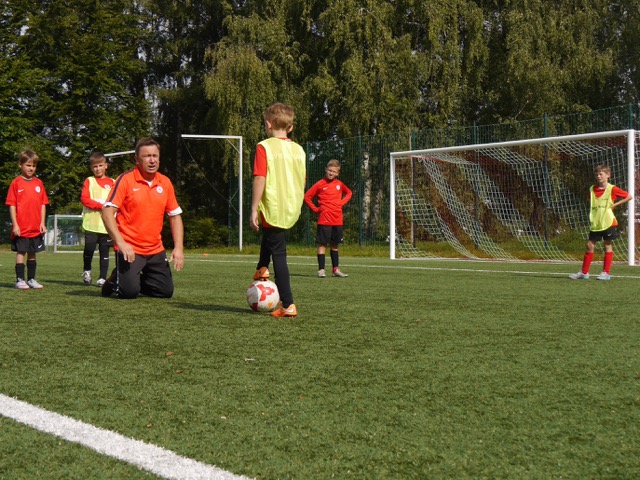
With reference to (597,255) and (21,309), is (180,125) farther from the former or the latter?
(21,309)

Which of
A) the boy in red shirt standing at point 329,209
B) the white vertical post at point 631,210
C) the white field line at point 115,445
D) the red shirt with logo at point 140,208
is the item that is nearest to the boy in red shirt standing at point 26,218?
the red shirt with logo at point 140,208

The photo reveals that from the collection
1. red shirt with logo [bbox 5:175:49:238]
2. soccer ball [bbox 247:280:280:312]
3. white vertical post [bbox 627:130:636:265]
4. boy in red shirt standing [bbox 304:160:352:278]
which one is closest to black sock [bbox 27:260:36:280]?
red shirt with logo [bbox 5:175:49:238]

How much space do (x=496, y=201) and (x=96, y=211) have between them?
463 inches

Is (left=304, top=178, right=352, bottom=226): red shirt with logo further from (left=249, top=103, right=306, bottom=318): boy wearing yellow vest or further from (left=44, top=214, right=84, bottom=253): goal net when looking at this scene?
(left=44, top=214, right=84, bottom=253): goal net

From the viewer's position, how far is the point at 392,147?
907 inches

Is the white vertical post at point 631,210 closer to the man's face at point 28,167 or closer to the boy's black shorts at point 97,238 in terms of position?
the boy's black shorts at point 97,238

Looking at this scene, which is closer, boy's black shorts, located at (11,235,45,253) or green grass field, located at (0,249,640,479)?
green grass field, located at (0,249,640,479)

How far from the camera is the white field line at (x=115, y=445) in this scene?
89.7 inches

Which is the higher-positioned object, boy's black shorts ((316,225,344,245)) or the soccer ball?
boy's black shorts ((316,225,344,245))

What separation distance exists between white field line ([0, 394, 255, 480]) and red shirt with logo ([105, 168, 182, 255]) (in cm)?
411

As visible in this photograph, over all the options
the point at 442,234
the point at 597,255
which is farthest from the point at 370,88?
the point at 597,255

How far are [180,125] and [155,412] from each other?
1386 inches

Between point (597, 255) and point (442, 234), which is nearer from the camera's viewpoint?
point (597, 255)

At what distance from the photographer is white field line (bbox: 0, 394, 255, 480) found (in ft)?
7.47
